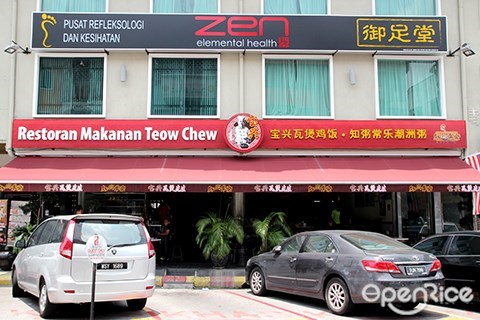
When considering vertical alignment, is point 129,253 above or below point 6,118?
below

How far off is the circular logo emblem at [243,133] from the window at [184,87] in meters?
1.02

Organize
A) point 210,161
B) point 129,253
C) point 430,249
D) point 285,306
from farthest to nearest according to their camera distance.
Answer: point 210,161 < point 430,249 < point 285,306 < point 129,253

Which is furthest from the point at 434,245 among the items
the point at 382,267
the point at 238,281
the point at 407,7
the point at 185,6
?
the point at 185,6

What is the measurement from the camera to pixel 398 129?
15008 mm

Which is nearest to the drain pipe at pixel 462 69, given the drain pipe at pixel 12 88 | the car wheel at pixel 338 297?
the car wheel at pixel 338 297

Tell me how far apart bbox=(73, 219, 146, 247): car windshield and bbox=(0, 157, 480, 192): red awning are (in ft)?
14.2

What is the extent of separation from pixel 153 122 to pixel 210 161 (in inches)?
81.8

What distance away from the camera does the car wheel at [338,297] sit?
335 inches

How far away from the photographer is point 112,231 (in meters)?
8.40

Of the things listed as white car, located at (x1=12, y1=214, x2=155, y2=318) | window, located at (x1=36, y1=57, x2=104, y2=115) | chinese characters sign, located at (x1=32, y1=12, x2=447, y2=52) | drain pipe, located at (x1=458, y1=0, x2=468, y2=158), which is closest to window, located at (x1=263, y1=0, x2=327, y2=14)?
chinese characters sign, located at (x1=32, y1=12, x2=447, y2=52)

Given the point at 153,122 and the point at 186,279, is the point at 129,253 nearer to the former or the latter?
the point at 186,279

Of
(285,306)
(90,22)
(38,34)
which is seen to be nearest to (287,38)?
(90,22)

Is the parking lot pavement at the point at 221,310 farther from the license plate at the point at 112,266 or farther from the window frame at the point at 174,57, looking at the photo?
the window frame at the point at 174,57

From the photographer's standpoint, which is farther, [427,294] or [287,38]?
[287,38]
